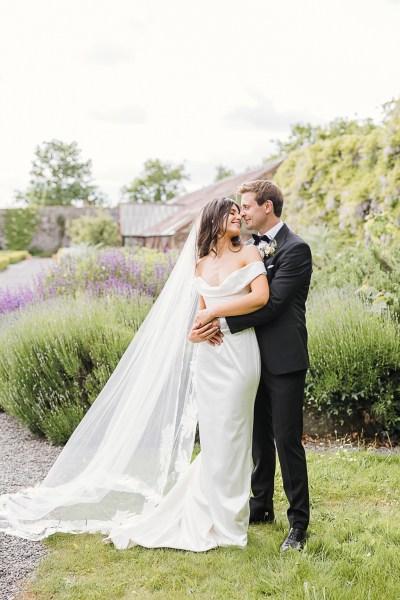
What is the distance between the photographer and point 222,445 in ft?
12.6

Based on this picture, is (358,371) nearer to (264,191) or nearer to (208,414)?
(208,414)

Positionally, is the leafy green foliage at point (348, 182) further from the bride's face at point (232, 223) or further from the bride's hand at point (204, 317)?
the bride's hand at point (204, 317)

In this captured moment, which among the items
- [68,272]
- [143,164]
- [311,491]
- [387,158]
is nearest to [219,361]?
[311,491]

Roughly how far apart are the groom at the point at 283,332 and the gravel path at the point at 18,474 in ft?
5.05

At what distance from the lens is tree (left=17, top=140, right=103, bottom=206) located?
64.8 metres

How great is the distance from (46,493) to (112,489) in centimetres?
49

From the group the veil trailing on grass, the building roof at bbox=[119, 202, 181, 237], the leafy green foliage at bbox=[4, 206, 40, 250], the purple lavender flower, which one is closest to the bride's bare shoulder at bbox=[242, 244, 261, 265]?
the veil trailing on grass

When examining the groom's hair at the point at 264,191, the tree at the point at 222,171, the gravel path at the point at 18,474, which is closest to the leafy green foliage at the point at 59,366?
the gravel path at the point at 18,474

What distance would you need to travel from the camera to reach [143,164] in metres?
62.2

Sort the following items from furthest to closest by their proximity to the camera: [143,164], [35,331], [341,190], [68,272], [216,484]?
[143,164] < [341,190] < [68,272] < [35,331] < [216,484]

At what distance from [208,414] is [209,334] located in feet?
1.65

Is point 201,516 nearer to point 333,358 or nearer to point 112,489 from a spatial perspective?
point 112,489

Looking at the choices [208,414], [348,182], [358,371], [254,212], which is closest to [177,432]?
[208,414]

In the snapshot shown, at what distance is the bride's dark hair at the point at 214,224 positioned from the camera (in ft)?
12.6
